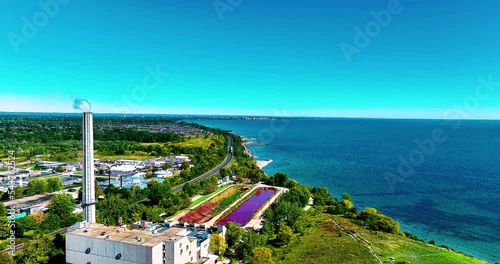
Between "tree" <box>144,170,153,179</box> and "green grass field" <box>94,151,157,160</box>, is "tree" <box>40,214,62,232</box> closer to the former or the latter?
"tree" <box>144,170,153,179</box>

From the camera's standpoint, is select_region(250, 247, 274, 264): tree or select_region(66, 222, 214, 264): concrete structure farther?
select_region(250, 247, 274, 264): tree

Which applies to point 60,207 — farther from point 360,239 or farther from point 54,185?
point 360,239

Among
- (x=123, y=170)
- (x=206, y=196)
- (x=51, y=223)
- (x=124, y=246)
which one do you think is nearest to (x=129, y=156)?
(x=123, y=170)

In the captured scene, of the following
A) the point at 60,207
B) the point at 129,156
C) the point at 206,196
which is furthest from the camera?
the point at 129,156

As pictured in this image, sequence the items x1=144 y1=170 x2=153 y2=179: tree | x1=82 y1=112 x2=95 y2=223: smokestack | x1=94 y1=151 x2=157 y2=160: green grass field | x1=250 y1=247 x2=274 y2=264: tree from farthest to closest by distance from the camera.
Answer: x1=94 y1=151 x2=157 y2=160: green grass field → x1=144 y1=170 x2=153 y2=179: tree → x1=82 y1=112 x2=95 y2=223: smokestack → x1=250 y1=247 x2=274 y2=264: tree

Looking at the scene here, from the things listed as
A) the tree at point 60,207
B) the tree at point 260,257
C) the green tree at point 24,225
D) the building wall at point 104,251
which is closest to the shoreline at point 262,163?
the tree at point 60,207

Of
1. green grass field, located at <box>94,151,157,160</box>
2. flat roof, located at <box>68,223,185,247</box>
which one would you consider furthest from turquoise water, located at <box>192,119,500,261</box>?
green grass field, located at <box>94,151,157,160</box>

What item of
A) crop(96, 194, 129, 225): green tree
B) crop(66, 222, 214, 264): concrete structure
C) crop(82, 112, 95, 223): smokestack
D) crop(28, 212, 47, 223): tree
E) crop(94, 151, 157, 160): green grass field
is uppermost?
crop(82, 112, 95, 223): smokestack
